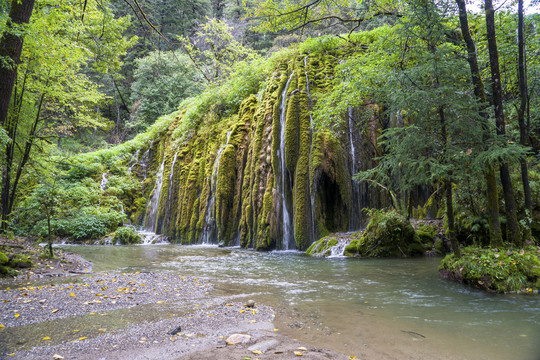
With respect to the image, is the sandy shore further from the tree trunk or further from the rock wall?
the rock wall

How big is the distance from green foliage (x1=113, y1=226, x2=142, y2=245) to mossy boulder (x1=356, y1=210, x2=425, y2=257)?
11903mm

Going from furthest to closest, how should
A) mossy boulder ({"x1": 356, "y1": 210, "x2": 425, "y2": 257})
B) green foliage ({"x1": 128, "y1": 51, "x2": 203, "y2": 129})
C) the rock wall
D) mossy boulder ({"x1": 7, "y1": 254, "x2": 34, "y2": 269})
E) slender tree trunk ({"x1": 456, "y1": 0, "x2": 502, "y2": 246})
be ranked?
green foliage ({"x1": 128, "y1": 51, "x2": 203, "y2": 129}) < the rock wall < mossy boulder ({"x1": 356, "y1": 210, "x2": 425, "y2": 257}) < mossy boulder ({"x1": 7, "y1": 254, "x2": 34, "y2": 269}) < slender tree trunk ({"x1": 456, "y1": 0, "x2": 502, "y2": 246})

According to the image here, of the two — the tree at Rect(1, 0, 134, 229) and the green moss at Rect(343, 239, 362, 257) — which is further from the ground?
the tree at Rect(1, 0, 134, 229)

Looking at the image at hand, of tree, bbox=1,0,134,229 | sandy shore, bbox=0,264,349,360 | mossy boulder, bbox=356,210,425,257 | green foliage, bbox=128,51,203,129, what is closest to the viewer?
sandy shore, bbox=0,264,349,360

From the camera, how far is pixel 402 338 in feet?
10.5

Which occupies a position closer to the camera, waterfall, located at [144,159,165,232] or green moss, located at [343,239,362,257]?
green moss, located at [343,239,362,257]

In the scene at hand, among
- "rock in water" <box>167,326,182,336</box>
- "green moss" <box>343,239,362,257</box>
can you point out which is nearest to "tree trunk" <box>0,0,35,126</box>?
"rock in water" <box>167,326,182,336</box>

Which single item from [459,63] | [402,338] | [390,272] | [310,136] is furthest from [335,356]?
[310,136]

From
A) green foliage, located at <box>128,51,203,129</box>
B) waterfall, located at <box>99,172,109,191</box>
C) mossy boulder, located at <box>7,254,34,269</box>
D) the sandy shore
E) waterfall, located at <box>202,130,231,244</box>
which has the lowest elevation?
the sandy shore

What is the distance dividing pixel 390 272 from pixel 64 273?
734 cm

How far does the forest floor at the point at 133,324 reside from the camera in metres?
2.71

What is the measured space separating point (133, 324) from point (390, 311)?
10.8ft

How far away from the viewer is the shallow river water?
9.89ft

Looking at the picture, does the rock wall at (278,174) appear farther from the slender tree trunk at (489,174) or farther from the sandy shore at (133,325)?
the sandy shore at (133,325)
